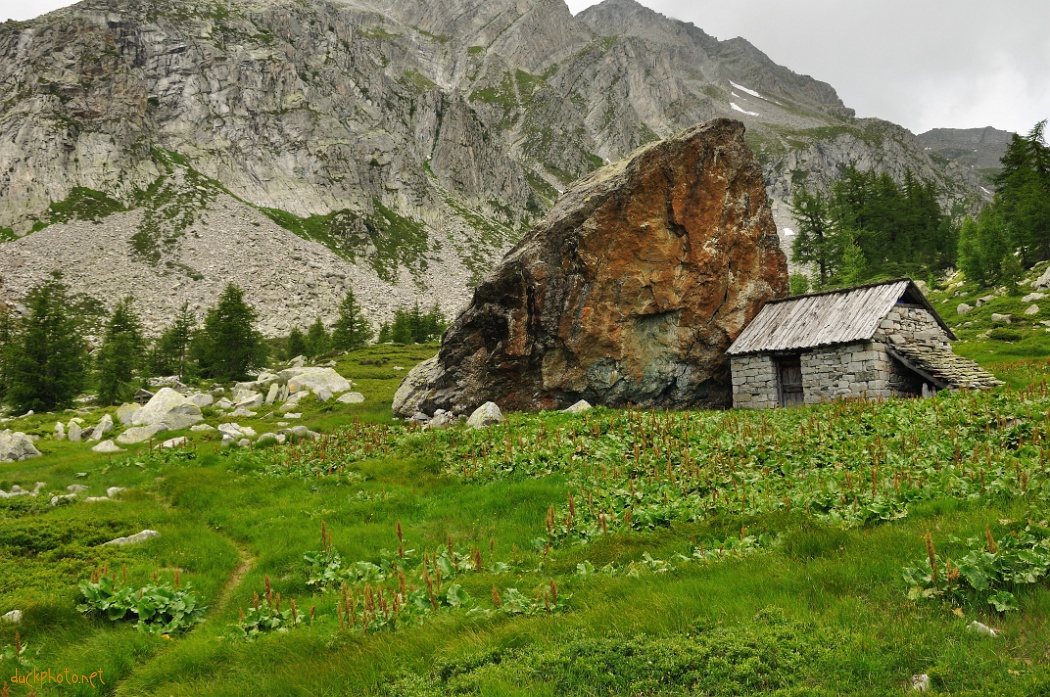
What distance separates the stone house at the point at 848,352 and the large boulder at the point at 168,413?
91.8ft

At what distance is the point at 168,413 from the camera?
98.9ft

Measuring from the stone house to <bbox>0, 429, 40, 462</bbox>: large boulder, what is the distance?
3106 centimetres

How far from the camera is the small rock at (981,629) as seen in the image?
17.9 feet

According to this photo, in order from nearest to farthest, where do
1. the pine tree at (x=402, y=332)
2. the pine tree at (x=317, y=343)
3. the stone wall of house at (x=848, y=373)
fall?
the stone wall of house at (x=848, y=373), the pine tree at (x=317, y=343), the pine tree at (x=402, y=332)

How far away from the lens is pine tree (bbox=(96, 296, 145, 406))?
4706 centimetres

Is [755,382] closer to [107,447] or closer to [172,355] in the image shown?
[107,447]

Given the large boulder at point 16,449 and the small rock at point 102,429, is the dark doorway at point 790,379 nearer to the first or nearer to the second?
the large boulder at point 16,449

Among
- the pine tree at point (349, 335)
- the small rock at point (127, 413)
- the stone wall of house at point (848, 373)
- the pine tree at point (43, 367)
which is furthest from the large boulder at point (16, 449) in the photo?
the pine tree at point (349, 335)

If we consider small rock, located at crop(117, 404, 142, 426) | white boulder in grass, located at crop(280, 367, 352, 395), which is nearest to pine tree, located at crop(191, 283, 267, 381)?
white boulder in grass, located at crop(280, 367, 352, 395)

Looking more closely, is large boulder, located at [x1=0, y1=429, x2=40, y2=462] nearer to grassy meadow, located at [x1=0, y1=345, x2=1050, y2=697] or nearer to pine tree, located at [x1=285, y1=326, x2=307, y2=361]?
grassy meadow, located at [x1=0, y1=345, x2=1050, y2=697]

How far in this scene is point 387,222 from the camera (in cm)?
15538

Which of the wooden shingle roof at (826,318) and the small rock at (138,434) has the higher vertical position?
the wooden shingle roof at (826,318)

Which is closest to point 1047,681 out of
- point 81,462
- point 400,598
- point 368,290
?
point 400,598

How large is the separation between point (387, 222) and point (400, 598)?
15637 cm
